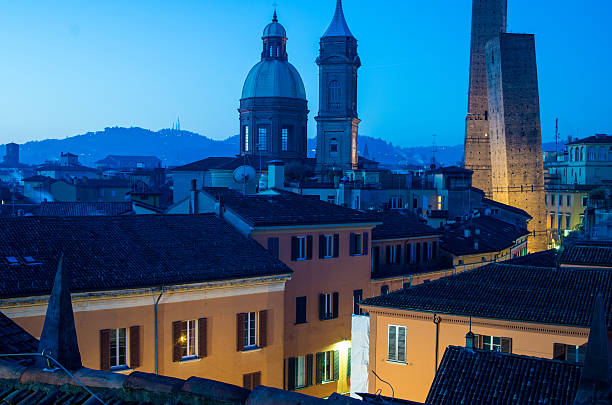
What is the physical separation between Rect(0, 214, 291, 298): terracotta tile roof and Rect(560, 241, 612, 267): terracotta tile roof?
6.61 meters

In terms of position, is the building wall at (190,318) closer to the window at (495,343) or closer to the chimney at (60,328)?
the window at (495,343)

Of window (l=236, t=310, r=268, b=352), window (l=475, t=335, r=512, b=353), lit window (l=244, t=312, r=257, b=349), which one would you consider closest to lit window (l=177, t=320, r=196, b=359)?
window (l=236, t=310, r=268, b=352)

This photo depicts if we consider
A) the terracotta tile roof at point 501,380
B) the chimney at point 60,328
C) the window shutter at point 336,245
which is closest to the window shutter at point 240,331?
the window shutter at point 336,245

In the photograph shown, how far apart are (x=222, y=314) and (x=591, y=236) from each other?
14593 mm

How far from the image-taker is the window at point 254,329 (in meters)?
19.3

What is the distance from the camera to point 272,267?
64.5 feet

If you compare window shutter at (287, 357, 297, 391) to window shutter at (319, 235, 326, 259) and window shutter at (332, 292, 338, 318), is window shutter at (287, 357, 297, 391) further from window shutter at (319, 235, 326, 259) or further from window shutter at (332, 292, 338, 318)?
window shutter at (319, 235, 326, 259)

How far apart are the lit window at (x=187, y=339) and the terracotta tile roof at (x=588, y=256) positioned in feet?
27.8

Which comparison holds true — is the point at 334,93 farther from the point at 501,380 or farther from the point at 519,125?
the point at 501,380

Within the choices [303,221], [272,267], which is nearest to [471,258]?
[303,221]

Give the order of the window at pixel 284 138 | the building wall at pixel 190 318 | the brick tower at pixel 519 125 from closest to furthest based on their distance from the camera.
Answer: the building wall at pixel 190 318 < the brick tower at pixel 519 125 < the window at pixel 284 138

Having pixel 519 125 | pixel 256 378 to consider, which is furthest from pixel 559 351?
pixel 519 125

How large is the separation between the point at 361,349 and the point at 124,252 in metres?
5.75

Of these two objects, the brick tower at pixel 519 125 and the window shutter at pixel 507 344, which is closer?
the window shutter at pixel 507 344
